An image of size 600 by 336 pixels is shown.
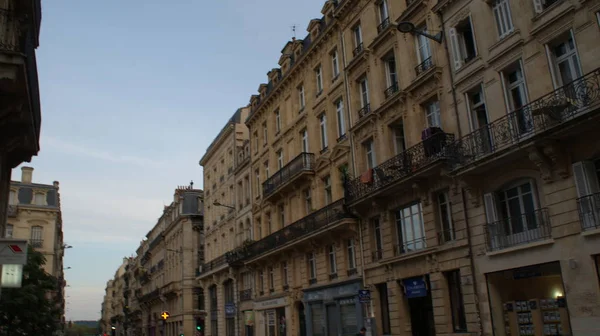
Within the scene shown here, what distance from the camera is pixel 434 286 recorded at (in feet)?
62.2

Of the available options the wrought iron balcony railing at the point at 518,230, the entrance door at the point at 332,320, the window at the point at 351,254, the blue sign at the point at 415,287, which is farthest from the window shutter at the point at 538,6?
the entrance door at the point at 332,320

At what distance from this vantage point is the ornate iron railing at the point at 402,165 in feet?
61.2

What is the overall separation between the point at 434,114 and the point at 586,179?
23.3 feet

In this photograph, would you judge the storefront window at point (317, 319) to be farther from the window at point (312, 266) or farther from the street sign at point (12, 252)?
the street sign at point (12, 252)

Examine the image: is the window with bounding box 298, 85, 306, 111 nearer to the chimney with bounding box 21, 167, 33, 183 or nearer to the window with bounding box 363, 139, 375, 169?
the window with bounding box 363, 139, 375, 169

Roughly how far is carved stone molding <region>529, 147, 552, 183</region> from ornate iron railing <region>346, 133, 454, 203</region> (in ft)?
11.0

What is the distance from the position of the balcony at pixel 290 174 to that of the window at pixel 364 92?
4988 mm

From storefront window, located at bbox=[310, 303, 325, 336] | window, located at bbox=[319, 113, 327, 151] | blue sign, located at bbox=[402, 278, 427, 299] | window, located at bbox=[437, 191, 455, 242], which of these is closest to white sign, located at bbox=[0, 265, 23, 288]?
window, located at bbox=[437, 191, 455, 242]

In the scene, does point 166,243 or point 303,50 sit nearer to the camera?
point 303,50

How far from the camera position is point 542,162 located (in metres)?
14.8

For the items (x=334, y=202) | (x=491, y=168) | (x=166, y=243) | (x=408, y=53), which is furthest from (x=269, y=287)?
(x=166, y=243)

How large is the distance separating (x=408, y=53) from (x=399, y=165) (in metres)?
4.36

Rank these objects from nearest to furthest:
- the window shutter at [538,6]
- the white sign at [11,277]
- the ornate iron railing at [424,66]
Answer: the white sign at [11,277]
the window shutter at [538,6]
the ornate iron railing at [424,66]

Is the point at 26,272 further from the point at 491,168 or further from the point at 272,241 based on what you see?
the point at 491,168
